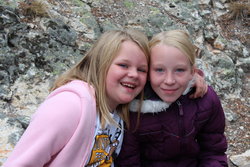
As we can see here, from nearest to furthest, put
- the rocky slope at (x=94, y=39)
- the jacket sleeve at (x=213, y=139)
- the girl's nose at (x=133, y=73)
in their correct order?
1. the girl's nose at (x=133, y=73)
2. the jacket sleeve at (x=213, y=139)
3. the rocky slope at (x=94, y=39)

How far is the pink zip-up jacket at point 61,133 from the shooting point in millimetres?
1847

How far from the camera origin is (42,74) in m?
3.89

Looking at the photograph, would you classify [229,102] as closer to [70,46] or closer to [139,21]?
[139,21]

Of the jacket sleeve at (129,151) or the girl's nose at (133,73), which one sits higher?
the girl's nose at (133,73)

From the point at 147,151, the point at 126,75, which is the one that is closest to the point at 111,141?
the point at 147,151

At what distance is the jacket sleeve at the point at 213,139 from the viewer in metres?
2.55

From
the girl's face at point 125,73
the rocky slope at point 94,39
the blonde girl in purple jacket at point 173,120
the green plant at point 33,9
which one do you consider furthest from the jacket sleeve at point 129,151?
the green plant at point 33,9

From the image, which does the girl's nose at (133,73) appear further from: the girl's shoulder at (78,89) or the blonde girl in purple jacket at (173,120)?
the girl's shoulder at (78,89)

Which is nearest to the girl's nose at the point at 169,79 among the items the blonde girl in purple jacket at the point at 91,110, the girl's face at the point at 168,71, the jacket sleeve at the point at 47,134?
the girl's face at the point at 168,71

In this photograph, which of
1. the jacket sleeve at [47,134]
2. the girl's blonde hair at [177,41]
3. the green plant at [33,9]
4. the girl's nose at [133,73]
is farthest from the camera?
the green plant at [33,9]

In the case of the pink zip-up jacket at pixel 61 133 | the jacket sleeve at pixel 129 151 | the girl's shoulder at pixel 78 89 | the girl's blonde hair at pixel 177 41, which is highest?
the girl's blonde hair at pixel 177 41

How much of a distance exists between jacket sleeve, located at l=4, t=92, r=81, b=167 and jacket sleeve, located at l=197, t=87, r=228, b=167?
119cm

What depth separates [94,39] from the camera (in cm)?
465

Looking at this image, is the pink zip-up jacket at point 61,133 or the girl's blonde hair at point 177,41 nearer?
the pink zip-up jacket at point 61,133
